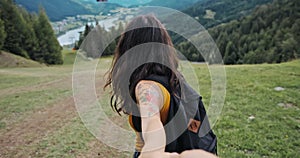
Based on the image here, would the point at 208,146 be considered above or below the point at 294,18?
above

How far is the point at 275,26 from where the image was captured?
69062 millimetres

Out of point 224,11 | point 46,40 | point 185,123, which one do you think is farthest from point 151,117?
point 224,11

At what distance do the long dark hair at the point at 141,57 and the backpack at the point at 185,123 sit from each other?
0.08 metres

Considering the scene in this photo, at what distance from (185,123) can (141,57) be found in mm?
486

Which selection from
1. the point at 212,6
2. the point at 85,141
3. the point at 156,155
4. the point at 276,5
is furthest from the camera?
the point at 212,6

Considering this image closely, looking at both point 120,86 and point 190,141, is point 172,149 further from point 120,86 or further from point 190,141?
point 120,86

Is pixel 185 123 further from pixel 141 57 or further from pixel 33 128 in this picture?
pixel 33 128

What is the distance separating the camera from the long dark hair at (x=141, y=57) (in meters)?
1.48

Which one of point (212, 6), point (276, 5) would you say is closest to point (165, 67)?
point (276, 5)

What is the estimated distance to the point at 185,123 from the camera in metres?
1.55

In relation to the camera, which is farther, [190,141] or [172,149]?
[190,141]

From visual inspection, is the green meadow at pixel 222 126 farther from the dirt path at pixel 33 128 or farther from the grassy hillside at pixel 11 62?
the grassy hillside at pixel 11 62

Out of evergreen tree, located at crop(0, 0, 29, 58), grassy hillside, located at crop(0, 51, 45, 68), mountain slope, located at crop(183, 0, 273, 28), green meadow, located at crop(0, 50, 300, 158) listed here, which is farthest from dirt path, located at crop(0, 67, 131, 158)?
mountain slope, located at crop(183, 0, 273, 28)

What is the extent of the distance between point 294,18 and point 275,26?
16.1 ft
